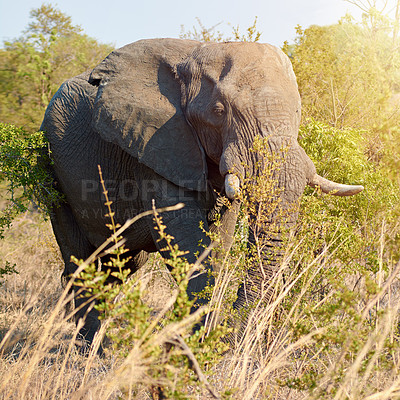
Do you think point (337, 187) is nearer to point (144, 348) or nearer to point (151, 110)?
point (151, 110)

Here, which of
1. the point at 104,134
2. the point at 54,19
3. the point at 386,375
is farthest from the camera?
the point at 54,19

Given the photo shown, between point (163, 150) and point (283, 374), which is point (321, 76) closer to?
point (163, 150)

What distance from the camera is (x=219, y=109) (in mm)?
3998

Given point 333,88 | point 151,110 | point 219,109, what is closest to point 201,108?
point 219,109

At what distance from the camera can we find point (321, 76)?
8.02 metres

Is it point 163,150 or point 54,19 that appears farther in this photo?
point 54,19

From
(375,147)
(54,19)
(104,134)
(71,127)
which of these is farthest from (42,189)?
→ (54,19)

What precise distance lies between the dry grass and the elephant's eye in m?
1.17

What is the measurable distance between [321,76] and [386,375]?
5.69m

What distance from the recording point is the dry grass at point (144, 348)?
2.46 meters

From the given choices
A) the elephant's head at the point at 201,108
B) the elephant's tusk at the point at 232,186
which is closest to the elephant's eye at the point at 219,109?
the elephant's head at the point at 201,108

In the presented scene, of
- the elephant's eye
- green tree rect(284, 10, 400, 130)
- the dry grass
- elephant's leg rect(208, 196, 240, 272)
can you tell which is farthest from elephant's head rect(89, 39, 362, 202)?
green tree rect(284, 10, 400, 130)

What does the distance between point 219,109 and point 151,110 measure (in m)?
0.65

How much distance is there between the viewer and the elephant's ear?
168 inches
